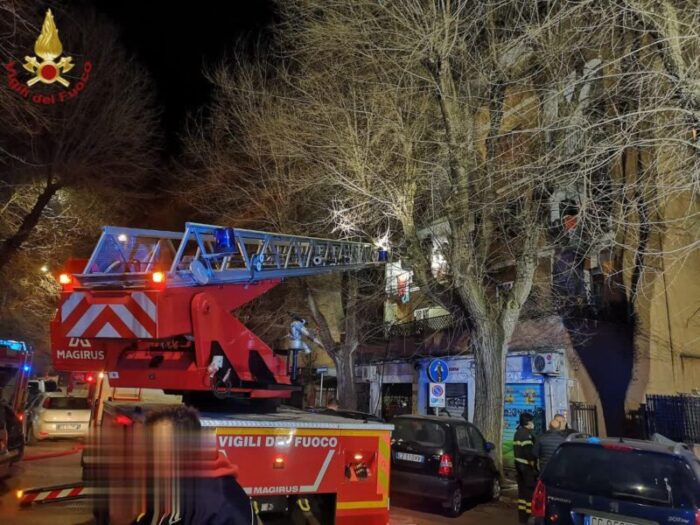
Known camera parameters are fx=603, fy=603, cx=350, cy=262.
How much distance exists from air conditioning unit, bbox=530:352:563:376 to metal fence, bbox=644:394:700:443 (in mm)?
2458

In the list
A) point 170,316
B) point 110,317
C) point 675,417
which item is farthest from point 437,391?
point 110,317

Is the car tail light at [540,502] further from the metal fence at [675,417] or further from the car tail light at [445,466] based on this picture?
the metal fence at [675,417]

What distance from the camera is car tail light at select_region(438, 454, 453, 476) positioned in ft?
32.4

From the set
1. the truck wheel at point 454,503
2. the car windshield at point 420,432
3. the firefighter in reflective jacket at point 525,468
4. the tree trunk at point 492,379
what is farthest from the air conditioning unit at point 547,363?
the truck wheel at point 454,503

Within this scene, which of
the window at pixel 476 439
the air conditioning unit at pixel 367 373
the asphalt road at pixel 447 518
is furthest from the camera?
the air conditioning unit at pixel 367 373

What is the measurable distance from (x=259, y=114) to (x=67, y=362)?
39.6 ft

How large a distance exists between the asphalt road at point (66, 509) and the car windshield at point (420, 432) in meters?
1.11

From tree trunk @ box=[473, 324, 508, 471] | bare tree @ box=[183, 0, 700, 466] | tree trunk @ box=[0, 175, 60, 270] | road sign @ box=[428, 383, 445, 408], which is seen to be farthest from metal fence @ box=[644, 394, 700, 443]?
tree trunk @ box=[0, 175, 60, 270]

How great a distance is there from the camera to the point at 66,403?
1783cm

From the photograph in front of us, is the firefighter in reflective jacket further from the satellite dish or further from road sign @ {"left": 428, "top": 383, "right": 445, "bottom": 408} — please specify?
the satellite dish

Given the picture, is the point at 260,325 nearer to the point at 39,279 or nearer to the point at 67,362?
the point at 39,279

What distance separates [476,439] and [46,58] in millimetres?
11537

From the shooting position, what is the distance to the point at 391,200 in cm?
1270

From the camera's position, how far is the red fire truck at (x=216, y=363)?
5227 mm
